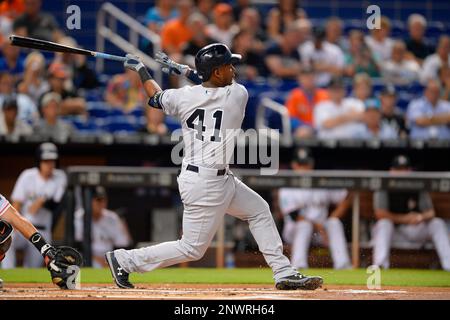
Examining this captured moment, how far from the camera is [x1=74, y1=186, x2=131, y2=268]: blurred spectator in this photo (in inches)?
426

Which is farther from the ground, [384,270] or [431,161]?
[431,161]

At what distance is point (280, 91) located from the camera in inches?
512

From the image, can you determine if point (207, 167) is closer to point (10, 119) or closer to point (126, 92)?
point (10, 119)

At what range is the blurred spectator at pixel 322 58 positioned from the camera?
13391 millimetres

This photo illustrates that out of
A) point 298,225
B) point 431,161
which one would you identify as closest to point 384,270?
point 298,225

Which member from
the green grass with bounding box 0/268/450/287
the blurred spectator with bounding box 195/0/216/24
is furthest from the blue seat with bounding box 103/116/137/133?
the blurred spectator with bounding box 195/0/216/24

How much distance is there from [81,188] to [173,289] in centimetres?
360

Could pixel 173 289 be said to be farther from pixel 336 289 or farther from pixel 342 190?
pixel 342 190

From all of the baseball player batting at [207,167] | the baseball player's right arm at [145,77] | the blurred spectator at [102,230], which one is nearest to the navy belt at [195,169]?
the baseball player batting at [207,167]

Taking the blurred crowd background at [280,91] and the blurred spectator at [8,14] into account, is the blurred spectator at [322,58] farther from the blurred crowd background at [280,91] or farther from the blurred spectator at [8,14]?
the blurred spectator at [8,14]

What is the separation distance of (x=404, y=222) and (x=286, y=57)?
11.3 feet

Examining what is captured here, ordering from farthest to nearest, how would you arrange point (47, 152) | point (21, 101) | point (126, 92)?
point (126, 92) → point (21, 101) → point (47, 152)

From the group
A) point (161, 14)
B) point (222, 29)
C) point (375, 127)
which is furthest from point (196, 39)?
point (375, 127)
